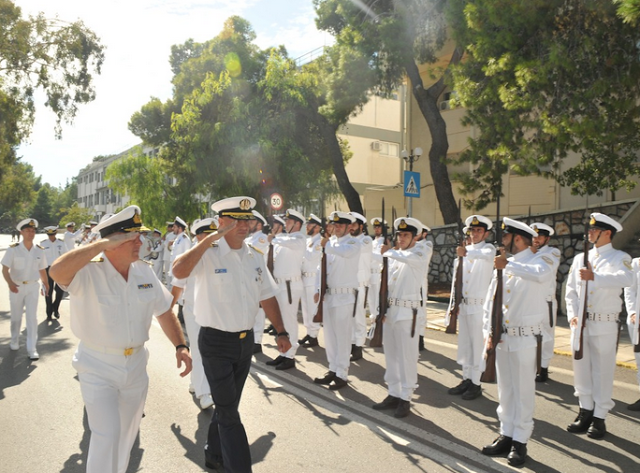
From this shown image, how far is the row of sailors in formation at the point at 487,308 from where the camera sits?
16.5ft

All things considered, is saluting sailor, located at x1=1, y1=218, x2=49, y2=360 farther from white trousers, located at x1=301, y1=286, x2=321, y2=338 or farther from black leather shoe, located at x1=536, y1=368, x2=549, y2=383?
black leather shoe, located at x1=536, y1=368, x2=549, y2=383

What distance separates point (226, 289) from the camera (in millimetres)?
4297

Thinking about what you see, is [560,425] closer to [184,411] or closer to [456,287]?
[456,287]

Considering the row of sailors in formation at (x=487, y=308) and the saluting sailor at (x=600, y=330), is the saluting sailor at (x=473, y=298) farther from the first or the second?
the saluting sailor at (x=600, y=330)

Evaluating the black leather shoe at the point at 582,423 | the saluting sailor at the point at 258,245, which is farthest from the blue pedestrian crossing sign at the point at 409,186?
the black leather shoe at the point at 582,423

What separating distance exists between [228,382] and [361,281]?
577 cm

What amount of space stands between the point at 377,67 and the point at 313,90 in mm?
5328

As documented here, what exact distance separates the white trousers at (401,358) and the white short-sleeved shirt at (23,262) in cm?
583

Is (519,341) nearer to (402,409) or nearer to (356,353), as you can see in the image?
(402,409)

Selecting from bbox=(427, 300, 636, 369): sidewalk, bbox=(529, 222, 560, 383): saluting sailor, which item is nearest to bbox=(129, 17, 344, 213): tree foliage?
bbox=(427, 300, 636, 369): sidewalk

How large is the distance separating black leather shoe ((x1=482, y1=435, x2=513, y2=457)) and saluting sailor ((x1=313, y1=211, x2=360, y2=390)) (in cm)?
248

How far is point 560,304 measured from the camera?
13.4 m

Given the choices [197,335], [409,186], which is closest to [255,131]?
[409,186]

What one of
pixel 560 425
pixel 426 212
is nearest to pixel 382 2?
pixel 426 212
